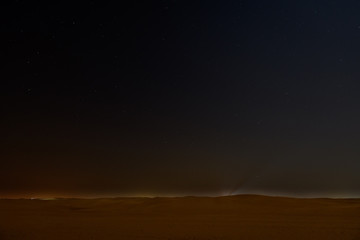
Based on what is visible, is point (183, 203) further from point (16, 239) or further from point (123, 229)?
point (16, 239)

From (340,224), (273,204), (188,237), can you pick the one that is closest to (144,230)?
(188,237)

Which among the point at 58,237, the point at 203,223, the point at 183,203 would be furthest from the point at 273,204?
the point at 58,237

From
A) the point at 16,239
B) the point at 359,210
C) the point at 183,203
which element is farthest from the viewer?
the point at 183,203

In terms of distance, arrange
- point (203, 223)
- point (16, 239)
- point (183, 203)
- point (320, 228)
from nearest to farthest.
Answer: point (16, 239) → point (320, 228) → point (203, 223) → point (183, 203)

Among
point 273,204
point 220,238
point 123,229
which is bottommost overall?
point 220,238

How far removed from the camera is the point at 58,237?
12758 mm

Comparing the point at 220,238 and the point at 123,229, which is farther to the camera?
the point at 123,229

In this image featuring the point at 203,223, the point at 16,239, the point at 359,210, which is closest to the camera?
the point at 16,239

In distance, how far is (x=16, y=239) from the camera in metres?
12.1

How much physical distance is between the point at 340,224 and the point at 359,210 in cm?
582

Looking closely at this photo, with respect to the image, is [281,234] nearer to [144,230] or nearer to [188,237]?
[188,237]

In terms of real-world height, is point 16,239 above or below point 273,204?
below

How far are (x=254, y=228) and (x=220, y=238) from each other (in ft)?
8.00

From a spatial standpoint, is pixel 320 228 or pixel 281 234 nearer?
pixel 281 234
